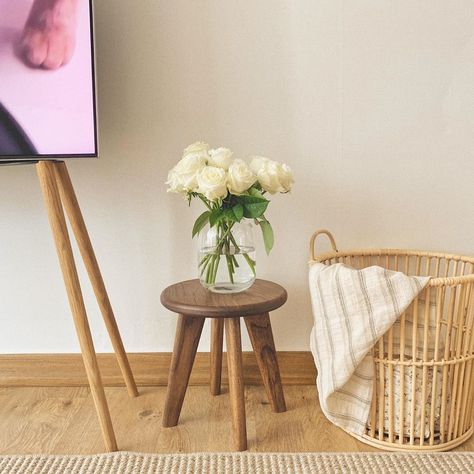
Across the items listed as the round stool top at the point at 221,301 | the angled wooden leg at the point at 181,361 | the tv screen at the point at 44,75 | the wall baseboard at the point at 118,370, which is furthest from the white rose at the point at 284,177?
the wall baseboard at the point at 118,370

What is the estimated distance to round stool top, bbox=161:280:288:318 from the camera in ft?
4.92

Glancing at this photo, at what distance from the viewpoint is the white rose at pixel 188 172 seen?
1.52 m

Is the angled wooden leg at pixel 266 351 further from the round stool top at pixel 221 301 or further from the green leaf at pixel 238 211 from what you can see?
the green leaf at pixel 238 211

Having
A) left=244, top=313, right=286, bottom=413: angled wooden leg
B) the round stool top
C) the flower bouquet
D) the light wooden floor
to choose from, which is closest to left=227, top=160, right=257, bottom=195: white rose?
the flower bouquet

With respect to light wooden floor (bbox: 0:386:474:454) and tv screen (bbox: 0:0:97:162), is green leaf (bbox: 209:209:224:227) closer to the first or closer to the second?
tv screen (bbox: 0:0:97:162)

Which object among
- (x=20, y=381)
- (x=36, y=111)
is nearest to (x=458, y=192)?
(x=36, y=111)

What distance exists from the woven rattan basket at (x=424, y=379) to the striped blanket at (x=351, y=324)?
3 cm

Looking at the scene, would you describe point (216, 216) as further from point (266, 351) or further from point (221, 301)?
point (266, 351)

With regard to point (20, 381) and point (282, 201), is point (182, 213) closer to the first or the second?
point (282, 201)

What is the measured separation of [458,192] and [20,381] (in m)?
1.41

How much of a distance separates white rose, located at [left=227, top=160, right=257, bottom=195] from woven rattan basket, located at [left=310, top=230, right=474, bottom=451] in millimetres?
470

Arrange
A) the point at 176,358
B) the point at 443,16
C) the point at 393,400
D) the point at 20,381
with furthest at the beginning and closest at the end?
the point at 20,381 < the point at 443,16 < the point at 176,358 < the point at 393,400

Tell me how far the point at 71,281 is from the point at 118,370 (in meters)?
0.53

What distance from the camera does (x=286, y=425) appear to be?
1.69 m
